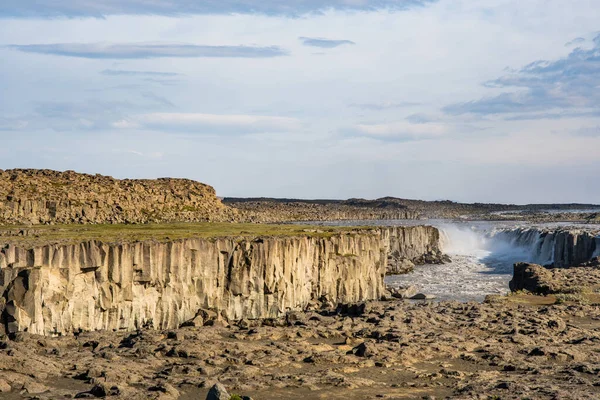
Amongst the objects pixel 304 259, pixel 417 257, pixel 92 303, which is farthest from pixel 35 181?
pixel 417 257

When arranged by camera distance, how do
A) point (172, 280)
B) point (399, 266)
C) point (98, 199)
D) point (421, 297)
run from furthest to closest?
point (399, 266) → point (98, 199) → point (421, 297) → point (172, 280)

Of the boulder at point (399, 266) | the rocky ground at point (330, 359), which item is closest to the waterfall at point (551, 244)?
the boulder at point (399, 266)

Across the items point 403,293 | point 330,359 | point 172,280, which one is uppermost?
point 172,280

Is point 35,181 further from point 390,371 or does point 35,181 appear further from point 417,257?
point 390,371

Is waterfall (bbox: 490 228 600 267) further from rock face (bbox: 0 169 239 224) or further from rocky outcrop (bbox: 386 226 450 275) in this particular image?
rock face (bbox: 0 169 239 224)

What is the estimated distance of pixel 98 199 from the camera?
252 ft

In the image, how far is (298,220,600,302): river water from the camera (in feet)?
227

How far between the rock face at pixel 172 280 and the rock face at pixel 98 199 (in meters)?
26.8

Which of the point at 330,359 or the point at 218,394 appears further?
the point at 330,359

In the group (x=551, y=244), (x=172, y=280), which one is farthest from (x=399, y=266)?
(x=172, y=280)

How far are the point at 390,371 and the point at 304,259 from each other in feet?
82.6

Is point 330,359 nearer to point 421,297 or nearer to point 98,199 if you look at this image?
point 421,297

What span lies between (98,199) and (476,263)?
4933 cm

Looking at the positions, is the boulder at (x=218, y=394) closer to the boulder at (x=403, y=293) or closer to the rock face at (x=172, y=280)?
the rock face at (x=172, y=280)
